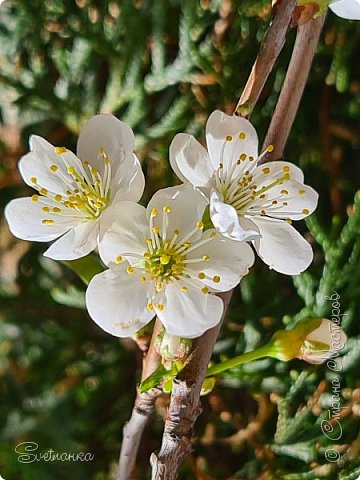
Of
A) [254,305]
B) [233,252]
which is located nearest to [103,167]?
[233,252]

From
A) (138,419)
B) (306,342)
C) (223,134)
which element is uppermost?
(223,134)

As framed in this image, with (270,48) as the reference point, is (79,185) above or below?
below

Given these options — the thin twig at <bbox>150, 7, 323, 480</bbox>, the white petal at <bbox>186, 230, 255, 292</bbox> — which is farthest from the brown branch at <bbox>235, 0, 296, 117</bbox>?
the white petal at <bbox>186, 230, 255, 292</bbox>

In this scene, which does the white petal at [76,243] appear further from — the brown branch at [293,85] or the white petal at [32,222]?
the brown branch at [293,85]

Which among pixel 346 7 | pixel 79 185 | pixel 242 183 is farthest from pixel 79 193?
pixel 346 7

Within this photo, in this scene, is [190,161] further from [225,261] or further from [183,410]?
[183,410]

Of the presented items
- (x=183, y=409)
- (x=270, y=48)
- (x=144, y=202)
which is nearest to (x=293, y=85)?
(x=270, y=48)

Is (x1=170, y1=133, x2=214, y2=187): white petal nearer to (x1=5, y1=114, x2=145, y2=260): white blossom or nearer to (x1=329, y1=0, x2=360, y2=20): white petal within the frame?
(x1=5, y1=114, x2=145, y2=260): white blossom

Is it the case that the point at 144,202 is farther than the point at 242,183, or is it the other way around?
the point at 144,202
